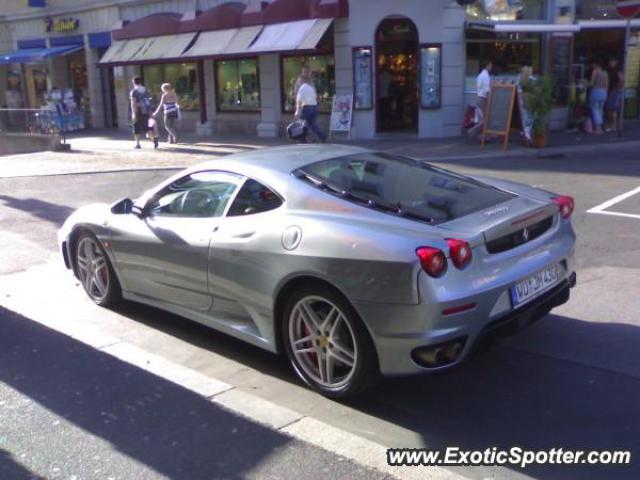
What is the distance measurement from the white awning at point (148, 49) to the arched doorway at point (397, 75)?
6.25 m

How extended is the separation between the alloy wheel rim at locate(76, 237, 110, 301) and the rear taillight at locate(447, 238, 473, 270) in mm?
3216

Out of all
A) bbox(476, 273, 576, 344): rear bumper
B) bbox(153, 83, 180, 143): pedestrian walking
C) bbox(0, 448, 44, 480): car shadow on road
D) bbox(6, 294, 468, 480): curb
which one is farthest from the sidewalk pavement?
bbox(0, 448, 44, 480): car shadow on road

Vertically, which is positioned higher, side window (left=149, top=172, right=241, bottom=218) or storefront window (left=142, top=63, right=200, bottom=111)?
storefront window (left=142, top=63, right=200, bottom=111)

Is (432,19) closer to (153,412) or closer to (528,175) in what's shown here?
(528,175)

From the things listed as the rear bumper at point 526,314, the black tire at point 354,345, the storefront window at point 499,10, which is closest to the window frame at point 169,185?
the black tire at point 354,345

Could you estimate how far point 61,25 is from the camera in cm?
2739

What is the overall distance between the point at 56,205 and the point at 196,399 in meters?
7.74

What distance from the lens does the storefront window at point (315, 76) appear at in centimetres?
1894

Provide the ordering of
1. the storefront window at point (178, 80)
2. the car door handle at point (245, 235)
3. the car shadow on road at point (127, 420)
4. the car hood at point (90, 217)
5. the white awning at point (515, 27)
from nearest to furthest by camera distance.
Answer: the car shadow on road at point (127, 420), the car door handle at point (245, 235), the car hood at point (90, 217), the white awning at point (515, 27), the storefront window at point (178, 80)

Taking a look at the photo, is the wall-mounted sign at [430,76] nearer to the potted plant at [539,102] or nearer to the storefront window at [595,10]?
the potted plant at [539,102]

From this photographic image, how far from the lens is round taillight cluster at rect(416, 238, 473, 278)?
12.2 ft

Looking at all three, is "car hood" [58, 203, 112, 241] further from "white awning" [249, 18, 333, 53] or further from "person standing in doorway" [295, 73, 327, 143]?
"white awning" [249, 18, 333, 53]

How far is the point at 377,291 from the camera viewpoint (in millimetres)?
3799

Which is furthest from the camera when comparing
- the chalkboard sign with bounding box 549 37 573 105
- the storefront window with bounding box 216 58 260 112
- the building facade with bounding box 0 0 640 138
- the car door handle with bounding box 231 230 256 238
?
the storefront window with bounding box 216 58 260 112
